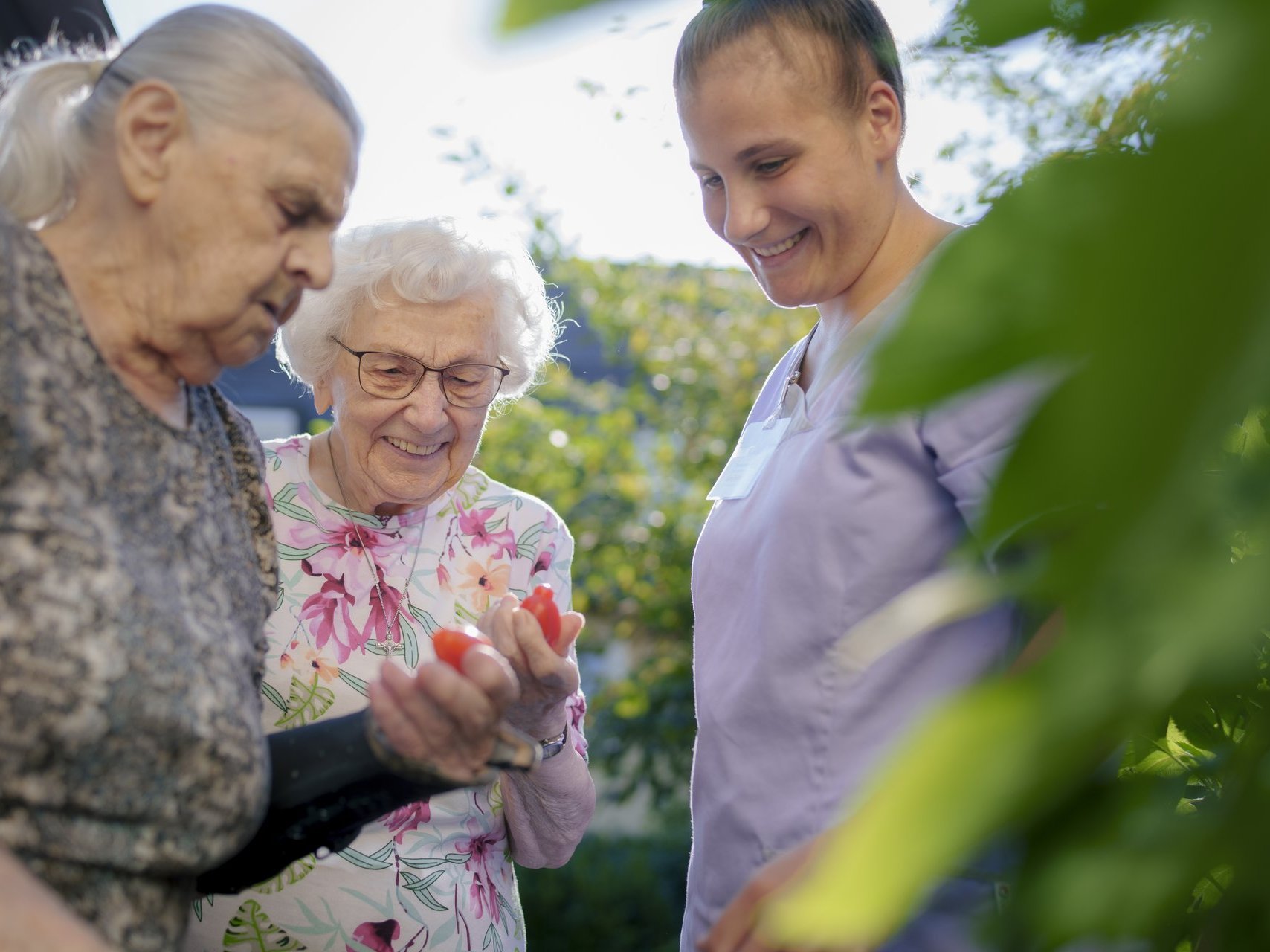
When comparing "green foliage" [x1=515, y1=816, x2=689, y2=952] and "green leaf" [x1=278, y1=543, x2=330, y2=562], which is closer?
"green leaf" [x1=278, y1=543, x2=330, y2=562]

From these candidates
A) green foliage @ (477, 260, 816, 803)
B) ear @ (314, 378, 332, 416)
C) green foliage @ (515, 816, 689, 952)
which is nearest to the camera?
ear @ (314, 378, 332, 416)

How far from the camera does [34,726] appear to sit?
97cm

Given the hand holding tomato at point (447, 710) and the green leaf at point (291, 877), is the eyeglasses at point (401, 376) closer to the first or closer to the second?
the green leaf at point (291, 877)

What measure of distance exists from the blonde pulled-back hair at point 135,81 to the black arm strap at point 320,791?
2.06ft

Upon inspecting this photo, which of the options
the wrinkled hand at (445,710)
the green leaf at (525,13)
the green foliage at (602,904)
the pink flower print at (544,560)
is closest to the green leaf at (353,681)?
the pink flower print at (544,560)

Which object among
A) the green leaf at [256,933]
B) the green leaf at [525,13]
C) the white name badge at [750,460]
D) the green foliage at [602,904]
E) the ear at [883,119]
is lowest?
the green foliage at [602,904]

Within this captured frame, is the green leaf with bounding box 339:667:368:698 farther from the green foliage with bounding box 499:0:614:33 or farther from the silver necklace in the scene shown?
the green foliage with bounding box 499:0:614:33

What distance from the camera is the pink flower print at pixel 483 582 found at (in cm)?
227

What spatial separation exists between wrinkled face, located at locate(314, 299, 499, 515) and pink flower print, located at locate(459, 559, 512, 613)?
173mm

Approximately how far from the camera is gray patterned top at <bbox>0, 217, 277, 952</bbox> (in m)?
0.97

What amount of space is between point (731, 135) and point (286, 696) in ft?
4.02

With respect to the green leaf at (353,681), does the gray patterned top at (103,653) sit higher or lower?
higher

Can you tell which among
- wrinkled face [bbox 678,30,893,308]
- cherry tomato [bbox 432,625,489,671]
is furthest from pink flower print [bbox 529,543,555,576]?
cherry tomato [bbox 432,625,489,671]

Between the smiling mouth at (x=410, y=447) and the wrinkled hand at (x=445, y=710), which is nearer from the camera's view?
the wrinkled hand at (x=445, y=710)
